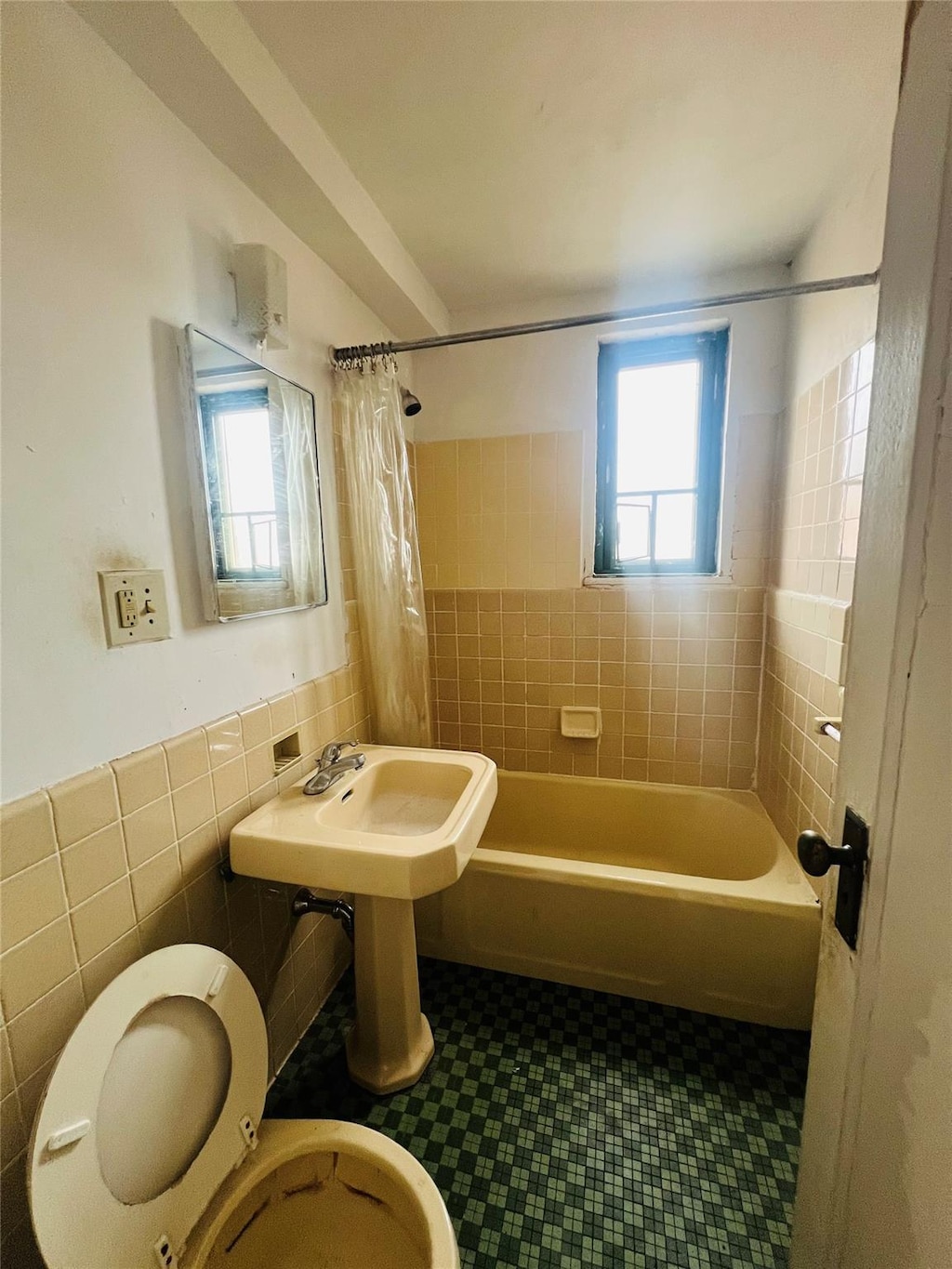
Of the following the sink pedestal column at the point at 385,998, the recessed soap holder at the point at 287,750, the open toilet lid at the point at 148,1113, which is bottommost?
the sink pedestal column at the point at 385,998

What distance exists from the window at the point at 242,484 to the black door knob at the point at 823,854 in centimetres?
110

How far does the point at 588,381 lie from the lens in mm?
1876

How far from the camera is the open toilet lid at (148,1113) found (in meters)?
0.59

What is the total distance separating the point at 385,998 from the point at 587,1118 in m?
0.56

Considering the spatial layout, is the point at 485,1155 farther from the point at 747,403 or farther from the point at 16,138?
the point at 747,403

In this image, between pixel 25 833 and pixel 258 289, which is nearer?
pixel 25 833

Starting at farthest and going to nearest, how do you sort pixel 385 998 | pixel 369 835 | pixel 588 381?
pixel 588 381, pixel 385 998, pixel 369 835

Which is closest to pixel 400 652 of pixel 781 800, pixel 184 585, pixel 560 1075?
pixel 184 585

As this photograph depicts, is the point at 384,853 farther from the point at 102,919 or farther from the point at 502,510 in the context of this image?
the point at 502,510

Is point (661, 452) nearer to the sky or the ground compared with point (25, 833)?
nearer to the sky

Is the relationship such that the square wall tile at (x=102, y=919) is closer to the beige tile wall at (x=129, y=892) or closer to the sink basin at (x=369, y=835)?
the beige tile wall at (x=129, y=892)

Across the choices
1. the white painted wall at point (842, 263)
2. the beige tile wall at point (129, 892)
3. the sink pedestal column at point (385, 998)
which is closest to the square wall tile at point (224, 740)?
the beige tile wall at point (129, 892)

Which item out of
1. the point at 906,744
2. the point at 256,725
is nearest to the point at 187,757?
the point at 256,725

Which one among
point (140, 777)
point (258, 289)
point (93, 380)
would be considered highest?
Result: point (258, 289)
